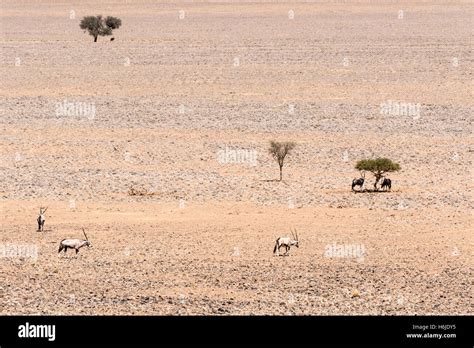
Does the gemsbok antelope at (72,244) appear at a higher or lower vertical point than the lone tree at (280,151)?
lower

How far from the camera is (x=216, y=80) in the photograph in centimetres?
4853

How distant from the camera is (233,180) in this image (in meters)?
27.7

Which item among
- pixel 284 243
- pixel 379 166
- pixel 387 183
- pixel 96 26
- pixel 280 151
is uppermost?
pixel 96 26

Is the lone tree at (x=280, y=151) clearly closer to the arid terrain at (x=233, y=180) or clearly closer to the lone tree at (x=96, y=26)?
the arid terrain at (x=233, y=180)

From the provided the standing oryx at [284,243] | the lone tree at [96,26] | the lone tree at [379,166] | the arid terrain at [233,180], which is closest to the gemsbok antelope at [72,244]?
the arid terrain at [233,180]

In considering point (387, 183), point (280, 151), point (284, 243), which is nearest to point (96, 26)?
point (280, 151)

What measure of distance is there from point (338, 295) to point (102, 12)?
80.0 meters

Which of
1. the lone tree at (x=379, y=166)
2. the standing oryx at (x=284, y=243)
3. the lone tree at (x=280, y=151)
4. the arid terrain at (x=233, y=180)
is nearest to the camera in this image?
the arid terrain at (x=233, y=180)

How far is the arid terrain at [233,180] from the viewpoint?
18.3 meters

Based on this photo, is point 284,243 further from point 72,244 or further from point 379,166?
point 379,166

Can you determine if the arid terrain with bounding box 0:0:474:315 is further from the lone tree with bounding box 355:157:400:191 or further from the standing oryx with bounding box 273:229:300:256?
the lone tree with bounding box 355:157:400:191

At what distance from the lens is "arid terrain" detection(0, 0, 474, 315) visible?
1828 centimetres
